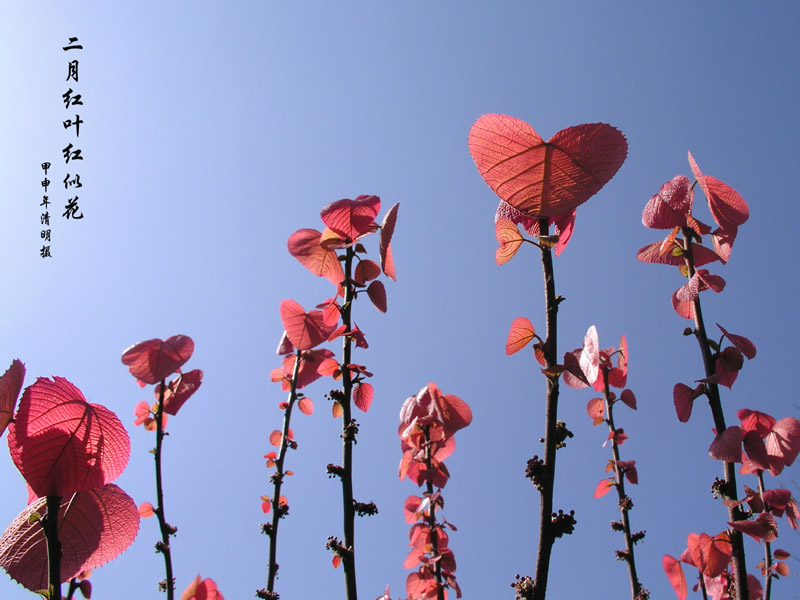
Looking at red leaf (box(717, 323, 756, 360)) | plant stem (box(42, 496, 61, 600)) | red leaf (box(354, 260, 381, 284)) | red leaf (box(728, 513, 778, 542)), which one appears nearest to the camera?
plant stem (box(42, 496, 61, 600))

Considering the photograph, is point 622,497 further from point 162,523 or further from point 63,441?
Result: point 63,441

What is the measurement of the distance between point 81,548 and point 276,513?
0.90 meters

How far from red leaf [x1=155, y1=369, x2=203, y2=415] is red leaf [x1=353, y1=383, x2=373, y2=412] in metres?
0.48

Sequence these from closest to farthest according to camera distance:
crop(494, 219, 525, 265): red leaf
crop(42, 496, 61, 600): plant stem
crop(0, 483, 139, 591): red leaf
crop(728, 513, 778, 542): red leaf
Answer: crop(42, 496, 61, 600): plant stem, crop(0, 483, 139, 591): red leaf, crop(494, 219, 525, 265): red leaf, crop(728, 513, 778, 542): red leaf

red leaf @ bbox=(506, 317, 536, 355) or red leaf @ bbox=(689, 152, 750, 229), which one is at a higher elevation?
red leaf @ bbox=(689, 152, 750, 229)

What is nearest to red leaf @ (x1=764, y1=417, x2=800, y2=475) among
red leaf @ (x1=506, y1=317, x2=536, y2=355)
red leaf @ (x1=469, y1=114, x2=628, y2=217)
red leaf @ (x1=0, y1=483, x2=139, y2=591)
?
red leaf @ (x1=506, y1=317, x2=536, y2=355)

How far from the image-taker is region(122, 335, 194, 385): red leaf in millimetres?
1472

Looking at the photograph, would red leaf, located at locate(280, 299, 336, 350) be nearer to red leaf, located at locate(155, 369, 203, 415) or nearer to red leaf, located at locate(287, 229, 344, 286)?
red leaf, located at locate(287, 229, 344, 286)

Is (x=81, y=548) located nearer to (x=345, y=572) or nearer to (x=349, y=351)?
(x=345, y=572)

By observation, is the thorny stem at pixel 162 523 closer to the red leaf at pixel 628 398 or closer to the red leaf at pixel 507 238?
the red leaf at pixel 507 238

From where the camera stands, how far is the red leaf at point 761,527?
110 centimetres

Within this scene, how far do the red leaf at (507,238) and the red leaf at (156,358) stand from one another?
920 mm

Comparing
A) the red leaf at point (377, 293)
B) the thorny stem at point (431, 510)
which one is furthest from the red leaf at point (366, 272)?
the thorny stem at point (431, 510)

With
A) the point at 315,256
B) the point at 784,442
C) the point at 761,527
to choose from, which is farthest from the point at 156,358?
the point at 784,442
